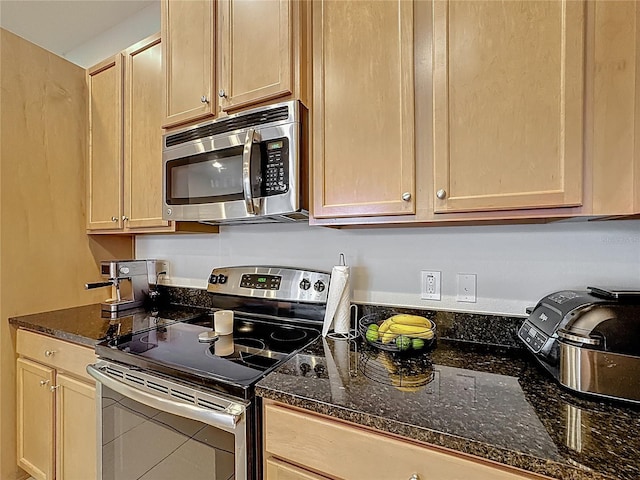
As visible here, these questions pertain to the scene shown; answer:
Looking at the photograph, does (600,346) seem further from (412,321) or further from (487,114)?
(487,114)

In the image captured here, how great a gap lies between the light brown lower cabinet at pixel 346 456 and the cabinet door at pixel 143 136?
4.17 feet

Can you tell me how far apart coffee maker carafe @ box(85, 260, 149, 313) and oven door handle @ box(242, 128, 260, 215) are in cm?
108

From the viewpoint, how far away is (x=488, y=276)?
49.3 inches

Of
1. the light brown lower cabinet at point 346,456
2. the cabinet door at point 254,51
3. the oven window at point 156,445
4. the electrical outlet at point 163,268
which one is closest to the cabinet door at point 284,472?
the light brown lower cabinet at point 346,456

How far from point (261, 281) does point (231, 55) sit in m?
1.04

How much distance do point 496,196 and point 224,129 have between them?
42.1 inches

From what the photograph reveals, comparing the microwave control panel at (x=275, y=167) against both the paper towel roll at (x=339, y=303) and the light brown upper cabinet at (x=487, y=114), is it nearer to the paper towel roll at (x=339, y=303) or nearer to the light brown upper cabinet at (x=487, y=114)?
the light brown upper cabinet at (x=487, y=114)

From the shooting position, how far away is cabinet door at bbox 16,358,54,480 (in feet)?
5.20

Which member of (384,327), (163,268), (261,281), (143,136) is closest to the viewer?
(384,327)

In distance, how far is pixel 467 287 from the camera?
1278 millimetres

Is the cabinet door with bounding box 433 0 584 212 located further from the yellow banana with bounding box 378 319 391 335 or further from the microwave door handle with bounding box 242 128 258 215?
the microwave door handle with bounding box 242 128 258 215

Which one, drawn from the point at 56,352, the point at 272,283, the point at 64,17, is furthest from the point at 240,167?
the point at 64,17

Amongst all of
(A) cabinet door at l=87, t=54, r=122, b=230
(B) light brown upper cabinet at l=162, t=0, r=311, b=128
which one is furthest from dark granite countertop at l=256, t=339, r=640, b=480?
(A) cabinet door at l=87, t=54, r=122, b=230

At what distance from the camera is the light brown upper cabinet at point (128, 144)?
5.72 feet
